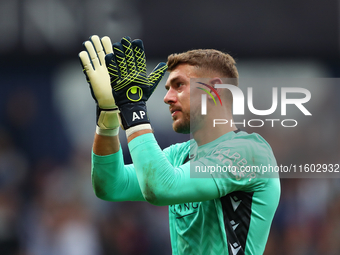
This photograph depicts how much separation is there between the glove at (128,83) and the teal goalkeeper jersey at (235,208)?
432 mm

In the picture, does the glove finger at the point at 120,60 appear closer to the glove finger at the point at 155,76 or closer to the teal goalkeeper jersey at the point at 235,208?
the glove finger at the point at 155,76

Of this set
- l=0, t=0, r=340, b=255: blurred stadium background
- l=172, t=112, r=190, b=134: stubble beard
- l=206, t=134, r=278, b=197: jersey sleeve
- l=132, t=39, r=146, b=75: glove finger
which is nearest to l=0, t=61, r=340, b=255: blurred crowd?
l=0, t=0, r=340, b=255: blurred stadium background

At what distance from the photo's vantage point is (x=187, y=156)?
242cm

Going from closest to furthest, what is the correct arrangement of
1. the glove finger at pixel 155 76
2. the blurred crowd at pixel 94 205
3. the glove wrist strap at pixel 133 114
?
the glove wrist strap at pixel 133 114 < the glove finger at pixel 155 76 < the blurred crowd at pixel 94 205

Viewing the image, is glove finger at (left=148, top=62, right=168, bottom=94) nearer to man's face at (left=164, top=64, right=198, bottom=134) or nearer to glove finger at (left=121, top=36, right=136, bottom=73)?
glove finger at (left=121, top=36, right=136, bottom=73)

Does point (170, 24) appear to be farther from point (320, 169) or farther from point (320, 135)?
point (320, 169)

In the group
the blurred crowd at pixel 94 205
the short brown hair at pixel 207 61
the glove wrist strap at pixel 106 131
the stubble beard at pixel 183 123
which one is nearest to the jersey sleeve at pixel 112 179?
the glove wrist strap at pixel 106 131

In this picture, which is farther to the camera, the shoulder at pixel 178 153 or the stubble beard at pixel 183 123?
the shoulder at pixel 178 153

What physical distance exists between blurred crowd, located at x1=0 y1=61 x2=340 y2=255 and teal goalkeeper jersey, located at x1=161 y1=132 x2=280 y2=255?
10.8ft

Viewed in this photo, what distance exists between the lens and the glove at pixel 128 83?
6.15 ft

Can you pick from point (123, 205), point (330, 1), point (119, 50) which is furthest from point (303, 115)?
point (119, 50)

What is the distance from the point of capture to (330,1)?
5.98 m

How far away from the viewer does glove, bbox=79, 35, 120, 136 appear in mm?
2092

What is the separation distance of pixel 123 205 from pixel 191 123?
3398 millimetres
